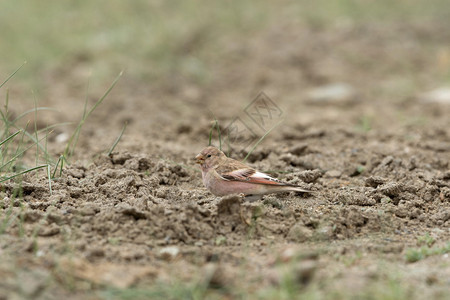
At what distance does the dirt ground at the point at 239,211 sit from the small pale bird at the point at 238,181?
10cm

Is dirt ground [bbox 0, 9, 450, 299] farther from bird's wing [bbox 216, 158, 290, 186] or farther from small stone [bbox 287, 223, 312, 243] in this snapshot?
bird's wing [bbox 216, 158, 290, 186]

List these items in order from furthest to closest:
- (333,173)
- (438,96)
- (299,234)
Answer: (438,96) < (333,173) < (299,234)

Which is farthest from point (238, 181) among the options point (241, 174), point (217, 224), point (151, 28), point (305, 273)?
point (151, 28)

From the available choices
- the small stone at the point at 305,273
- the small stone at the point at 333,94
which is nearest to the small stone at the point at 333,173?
the small stone at the point at 305,273

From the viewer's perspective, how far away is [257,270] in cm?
360

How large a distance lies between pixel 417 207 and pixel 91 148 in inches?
137

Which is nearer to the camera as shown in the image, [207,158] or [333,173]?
[207,158]

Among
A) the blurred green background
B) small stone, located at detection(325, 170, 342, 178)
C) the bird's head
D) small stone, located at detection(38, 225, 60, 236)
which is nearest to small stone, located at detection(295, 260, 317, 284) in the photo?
small stone, located at detection(38, 225, 60, 236)

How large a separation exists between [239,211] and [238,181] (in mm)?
491

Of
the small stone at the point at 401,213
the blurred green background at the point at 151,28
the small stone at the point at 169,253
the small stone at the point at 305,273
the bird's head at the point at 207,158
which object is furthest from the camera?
the blurred green background at the point at 151,28

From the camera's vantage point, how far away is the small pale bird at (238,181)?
15.4 feet

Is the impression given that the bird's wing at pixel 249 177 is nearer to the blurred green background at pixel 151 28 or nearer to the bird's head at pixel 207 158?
the bird's head at pixel 207 158

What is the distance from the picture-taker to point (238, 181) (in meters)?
4.75

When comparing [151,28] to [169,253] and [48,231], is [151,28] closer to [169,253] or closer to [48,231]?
[48,231]
